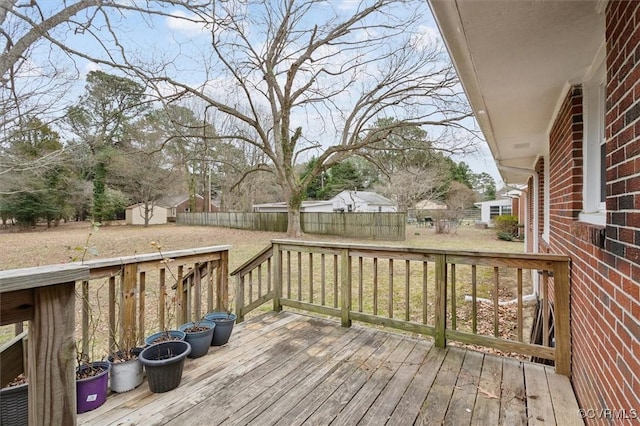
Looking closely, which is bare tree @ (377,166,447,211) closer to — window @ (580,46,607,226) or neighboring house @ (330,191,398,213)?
neighboring house @ (330,191,398,213)

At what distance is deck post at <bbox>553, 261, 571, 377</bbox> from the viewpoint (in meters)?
2.53

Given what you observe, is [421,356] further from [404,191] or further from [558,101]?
[404,191]

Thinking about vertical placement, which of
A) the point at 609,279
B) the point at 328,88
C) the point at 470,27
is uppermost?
the point at 328,88

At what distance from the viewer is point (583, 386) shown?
2.10 metres

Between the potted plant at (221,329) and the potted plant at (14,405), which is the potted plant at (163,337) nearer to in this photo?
the potted plant at (221,329)

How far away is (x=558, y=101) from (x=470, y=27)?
1866 mm

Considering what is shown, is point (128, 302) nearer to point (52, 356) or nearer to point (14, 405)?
point (14, 405)

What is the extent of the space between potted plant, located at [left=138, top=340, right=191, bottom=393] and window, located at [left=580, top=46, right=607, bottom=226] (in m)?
3.00

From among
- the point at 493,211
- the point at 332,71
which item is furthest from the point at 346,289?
the point at 493,211

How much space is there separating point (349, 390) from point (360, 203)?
81.9 ft

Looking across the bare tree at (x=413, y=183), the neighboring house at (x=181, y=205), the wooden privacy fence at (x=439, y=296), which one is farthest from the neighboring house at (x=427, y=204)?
the neighboring house at (x=181, y=205)

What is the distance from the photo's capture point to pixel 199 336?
277 centimetres

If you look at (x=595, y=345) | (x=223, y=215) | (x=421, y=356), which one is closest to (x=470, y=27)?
(x=595, y=345)

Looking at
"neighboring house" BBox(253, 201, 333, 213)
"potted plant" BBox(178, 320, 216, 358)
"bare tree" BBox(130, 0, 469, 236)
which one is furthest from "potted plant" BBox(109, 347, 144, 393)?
"neighboring house" BBox(253, 201, 333, 213)
